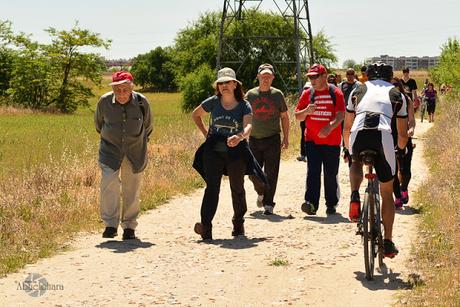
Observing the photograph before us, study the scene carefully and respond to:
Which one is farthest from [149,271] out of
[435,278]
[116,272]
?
[435,278]

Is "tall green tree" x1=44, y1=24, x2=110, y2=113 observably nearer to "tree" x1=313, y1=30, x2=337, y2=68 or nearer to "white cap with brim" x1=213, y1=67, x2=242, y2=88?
"tree" x1=313, y1=30, x2=337, y2=68

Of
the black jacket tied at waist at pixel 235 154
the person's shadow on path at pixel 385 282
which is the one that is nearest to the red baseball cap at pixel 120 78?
the black jacket tied at waist at pixel 235 154

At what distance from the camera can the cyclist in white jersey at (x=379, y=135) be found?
7273 millimetres

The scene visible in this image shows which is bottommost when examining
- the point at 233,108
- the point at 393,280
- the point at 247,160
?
the point at 393,280

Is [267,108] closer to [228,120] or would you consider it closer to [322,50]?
[228,120]

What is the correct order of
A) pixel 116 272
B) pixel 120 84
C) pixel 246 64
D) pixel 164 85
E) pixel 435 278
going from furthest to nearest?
1. pixel 164 85
2. pixel 246 64
3. pixel 120 84
4. pixel 116 272
5. pixel 435 278

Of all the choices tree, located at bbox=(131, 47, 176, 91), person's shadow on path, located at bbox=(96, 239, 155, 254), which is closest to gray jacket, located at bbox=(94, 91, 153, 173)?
person's shadow on path, located at bbox=(96, 239, 155, 254)

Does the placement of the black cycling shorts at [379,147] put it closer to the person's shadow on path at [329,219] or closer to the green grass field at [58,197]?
the person's shadow on path at [329,219]

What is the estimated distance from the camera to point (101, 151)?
9.51 m

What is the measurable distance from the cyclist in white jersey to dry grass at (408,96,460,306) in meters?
0.48

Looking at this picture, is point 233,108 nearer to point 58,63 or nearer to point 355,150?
point 355,150

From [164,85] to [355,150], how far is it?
409ft

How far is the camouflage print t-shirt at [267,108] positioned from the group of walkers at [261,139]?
1 centimetres

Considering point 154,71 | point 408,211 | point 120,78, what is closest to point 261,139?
point 408,211
